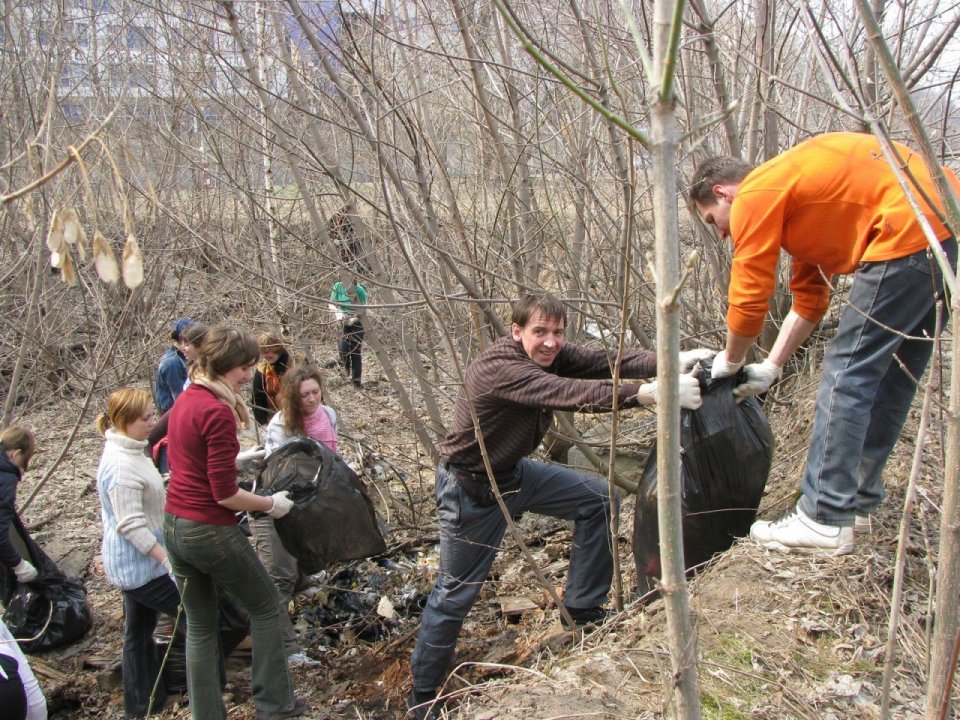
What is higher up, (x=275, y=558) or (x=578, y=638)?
(x=275, y=558)

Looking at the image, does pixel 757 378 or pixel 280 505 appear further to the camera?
pixel 280 505

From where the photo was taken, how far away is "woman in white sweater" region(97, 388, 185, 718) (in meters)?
3.54

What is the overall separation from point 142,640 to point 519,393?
7.62 feet

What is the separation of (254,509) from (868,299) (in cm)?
247

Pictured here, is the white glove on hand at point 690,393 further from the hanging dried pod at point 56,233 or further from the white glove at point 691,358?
the hanging dried pod at point 56,233

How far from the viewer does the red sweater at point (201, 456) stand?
3141 millimetres

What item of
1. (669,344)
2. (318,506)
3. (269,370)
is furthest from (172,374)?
(669,344)

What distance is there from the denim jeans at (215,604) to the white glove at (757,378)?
2056 millimetres

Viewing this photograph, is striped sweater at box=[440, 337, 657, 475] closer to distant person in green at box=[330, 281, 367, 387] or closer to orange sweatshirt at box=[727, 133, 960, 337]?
orange sweatshirt at box=[727, 133, 960, 337]

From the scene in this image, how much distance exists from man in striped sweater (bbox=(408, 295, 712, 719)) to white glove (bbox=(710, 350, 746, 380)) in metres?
0.08

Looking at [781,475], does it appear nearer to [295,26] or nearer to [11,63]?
[295,26]

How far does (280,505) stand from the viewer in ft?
12.2

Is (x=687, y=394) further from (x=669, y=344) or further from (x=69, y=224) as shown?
(x=69, y=224)

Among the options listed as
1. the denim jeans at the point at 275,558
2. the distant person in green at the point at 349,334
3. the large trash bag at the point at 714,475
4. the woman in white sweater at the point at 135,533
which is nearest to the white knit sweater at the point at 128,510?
the woman in white sweater at the point at 135,533
